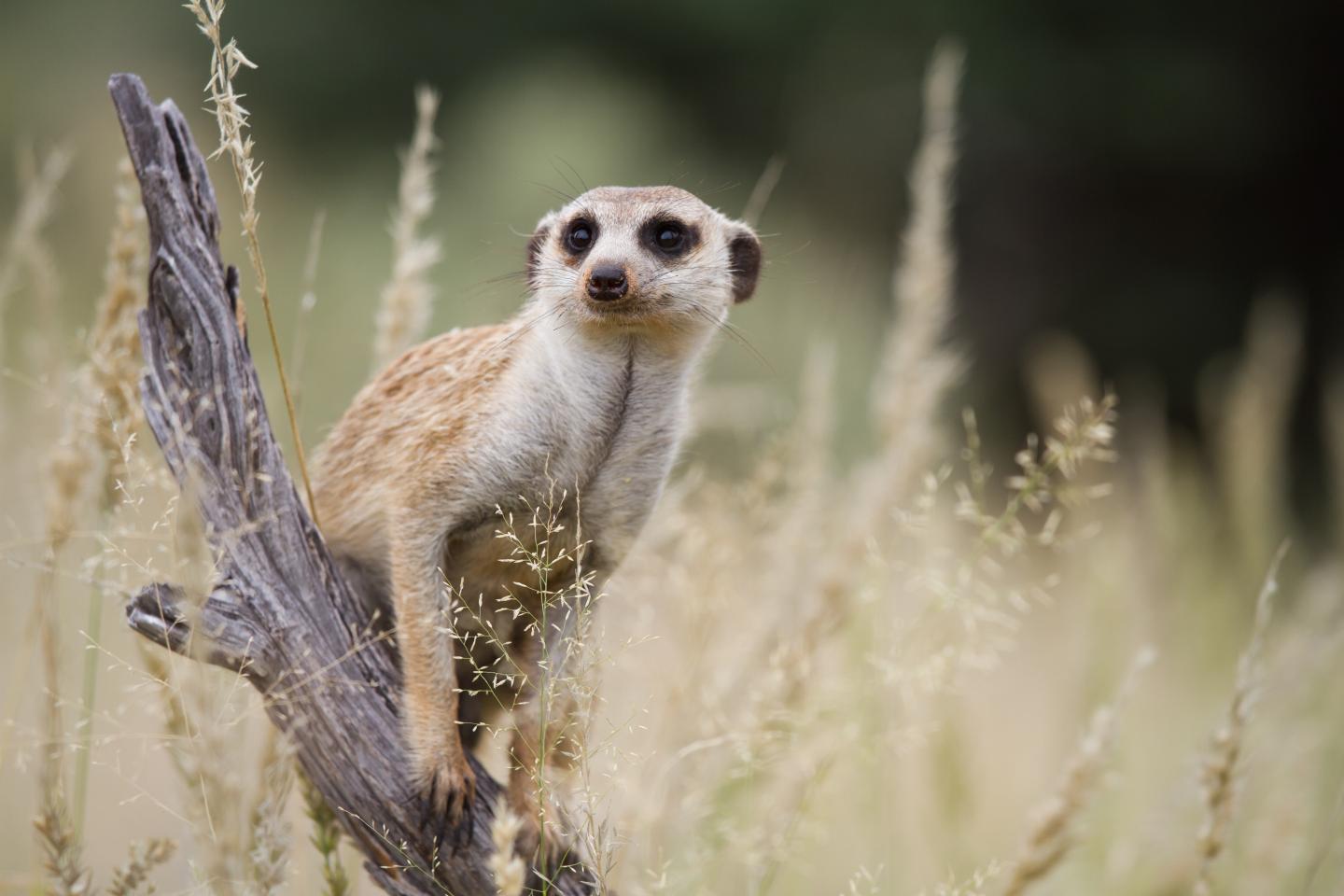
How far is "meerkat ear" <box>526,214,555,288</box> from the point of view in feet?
8.80

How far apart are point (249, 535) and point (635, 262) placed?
93 centimetres

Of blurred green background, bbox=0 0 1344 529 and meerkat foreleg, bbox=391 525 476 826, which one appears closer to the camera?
meerkat foreleg, bbox=391 525 476 826

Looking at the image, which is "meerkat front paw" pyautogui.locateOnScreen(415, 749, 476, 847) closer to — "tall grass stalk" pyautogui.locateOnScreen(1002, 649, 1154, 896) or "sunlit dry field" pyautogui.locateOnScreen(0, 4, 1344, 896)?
"sunlit dry field" pyautogui.locateOnScreen(0, 4, 1344, 896)

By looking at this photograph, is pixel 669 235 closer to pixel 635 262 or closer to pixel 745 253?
pixel 635 262

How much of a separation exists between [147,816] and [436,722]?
261 centimetres

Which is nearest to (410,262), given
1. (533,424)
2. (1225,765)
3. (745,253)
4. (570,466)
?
(533,424)

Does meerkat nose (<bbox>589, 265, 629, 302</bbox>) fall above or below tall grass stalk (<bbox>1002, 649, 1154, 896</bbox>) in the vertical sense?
above

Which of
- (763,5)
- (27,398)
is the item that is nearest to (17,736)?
(27,398)

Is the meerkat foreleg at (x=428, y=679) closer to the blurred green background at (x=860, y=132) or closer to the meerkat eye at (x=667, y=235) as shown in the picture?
the meerkat eye at (x=667, y=235)

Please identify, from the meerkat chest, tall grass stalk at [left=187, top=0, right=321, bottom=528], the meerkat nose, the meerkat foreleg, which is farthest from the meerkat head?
tall grass stalk at [left=187, top=0, right=321, bottom=528]

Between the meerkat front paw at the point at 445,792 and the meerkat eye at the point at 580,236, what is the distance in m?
1.07

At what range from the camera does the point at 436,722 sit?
7.23ft

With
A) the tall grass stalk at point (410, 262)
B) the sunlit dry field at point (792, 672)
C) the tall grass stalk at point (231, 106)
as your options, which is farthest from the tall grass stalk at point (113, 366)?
the tall grass stalk at point (410, 262)

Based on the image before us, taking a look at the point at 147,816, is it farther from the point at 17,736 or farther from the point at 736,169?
the point at 736,169
